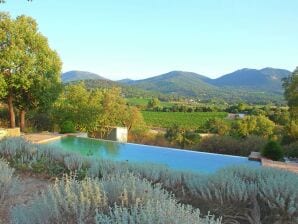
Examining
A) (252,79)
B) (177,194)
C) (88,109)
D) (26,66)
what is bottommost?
(177,194)

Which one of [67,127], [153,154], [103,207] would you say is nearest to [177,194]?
[103,207]

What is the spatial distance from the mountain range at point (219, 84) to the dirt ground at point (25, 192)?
87.1 metres

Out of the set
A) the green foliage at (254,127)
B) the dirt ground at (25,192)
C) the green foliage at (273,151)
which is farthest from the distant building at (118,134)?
the dirt ground at (25,192)

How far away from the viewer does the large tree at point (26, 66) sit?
1422 centimetres

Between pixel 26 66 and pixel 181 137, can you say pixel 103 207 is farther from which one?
pixel 181 137

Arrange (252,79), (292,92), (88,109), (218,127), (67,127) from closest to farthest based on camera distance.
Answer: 1. (67,127)
2. (292,92)
3. (88,109)
4. (218,127)
5. (252,79)

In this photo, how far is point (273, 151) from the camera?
1086 centimetres

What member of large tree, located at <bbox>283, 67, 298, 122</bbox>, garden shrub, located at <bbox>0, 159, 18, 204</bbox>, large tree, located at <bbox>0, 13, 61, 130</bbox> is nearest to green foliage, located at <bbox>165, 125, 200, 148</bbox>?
large tree, located at <bbox>283, 67, 298, 122</bbox>

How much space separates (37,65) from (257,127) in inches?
524

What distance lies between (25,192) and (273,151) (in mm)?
8473

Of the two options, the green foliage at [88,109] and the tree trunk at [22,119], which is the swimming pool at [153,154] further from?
the tree trunk at [22,119]

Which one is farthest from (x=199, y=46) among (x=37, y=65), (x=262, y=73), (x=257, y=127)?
(x=262, y=73)

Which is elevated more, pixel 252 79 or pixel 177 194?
pixel 252 79

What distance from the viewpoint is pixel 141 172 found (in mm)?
4551
